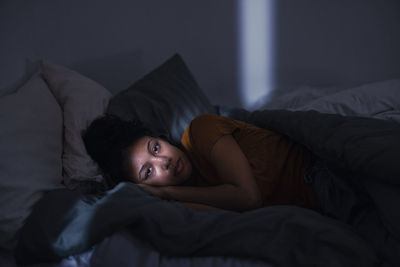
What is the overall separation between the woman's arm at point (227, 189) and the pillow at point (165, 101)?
29 cm

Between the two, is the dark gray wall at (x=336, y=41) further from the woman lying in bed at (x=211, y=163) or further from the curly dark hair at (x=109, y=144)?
the curly dark hair at (x=109, y=144)

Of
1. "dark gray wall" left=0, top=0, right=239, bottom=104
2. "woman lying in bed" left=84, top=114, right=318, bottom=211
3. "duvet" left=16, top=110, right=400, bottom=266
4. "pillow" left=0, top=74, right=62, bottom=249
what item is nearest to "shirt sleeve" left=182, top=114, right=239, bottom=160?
"woman lying in bed" left=84, top=114, right=318, bottom=211

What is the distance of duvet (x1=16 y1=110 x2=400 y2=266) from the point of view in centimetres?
61

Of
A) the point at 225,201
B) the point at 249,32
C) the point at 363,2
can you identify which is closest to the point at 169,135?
the point at 225,201

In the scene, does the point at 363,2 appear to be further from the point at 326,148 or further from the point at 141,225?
the point at 141,225

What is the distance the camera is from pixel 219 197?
0.92 m

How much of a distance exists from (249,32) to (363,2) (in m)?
0.64

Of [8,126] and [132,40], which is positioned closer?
[8,126]

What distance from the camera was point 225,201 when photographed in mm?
917

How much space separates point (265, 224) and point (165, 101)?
76 cm

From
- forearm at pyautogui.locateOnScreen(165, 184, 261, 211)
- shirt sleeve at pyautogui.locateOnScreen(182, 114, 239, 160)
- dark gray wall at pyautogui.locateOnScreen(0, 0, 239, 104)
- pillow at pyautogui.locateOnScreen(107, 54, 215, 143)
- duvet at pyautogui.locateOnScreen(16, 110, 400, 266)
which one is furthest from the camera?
dark gray wall at pyautogui.locateOnScreen(0, 0, 239, 104)

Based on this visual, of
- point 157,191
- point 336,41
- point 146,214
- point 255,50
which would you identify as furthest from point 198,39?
point 146,214

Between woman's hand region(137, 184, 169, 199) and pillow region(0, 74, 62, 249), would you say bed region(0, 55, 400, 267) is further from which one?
woman's hand region(137, 184, 169, 199)

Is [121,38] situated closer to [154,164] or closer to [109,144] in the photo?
[109,144]
